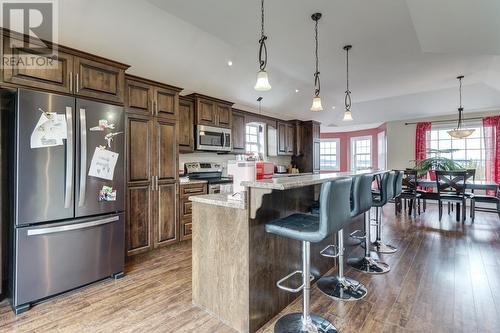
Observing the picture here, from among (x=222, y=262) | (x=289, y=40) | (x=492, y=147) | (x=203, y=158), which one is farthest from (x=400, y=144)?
(x=222, y=262)

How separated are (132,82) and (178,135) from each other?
3.01 ft

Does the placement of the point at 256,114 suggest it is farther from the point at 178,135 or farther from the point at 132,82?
the point at 132,82

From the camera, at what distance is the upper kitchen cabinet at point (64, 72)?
2125mm

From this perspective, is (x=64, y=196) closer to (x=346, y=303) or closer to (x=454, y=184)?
(x=346, y=303)

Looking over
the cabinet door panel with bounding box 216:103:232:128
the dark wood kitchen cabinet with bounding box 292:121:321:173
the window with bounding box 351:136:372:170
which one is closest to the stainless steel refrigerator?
the cabinet door panel with bounding box 216:103:232:128

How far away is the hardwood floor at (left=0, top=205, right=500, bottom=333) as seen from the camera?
1.85m

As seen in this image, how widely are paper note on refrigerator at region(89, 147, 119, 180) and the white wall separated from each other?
7.65m

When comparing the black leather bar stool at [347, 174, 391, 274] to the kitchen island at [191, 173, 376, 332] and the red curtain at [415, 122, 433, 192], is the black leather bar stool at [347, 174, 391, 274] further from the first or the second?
the red curtain at [415, 122, 433, 192]

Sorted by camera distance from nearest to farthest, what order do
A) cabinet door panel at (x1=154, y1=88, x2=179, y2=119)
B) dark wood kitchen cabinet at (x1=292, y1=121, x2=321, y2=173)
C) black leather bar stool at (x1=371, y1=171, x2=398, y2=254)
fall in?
1. black leather bar stool at (x1=371, y1=171, x2=398, y2=254)
2. cabinet door panel at (x1=154, y1=88, x2=179, y2=119)
3. dark wood kitchen cabinet at (x1=292, y1=121, x2=321, y2=173)

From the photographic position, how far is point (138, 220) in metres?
3.18

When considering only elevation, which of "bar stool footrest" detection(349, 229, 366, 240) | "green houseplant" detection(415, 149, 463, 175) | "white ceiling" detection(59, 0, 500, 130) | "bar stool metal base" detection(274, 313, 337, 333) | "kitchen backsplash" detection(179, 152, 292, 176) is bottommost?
"bar stool metal base" detection(274, 313, 337, 333)

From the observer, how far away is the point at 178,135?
145 inches

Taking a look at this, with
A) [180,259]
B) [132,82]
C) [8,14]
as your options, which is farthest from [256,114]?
[8,14]

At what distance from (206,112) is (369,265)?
336 centimetres
